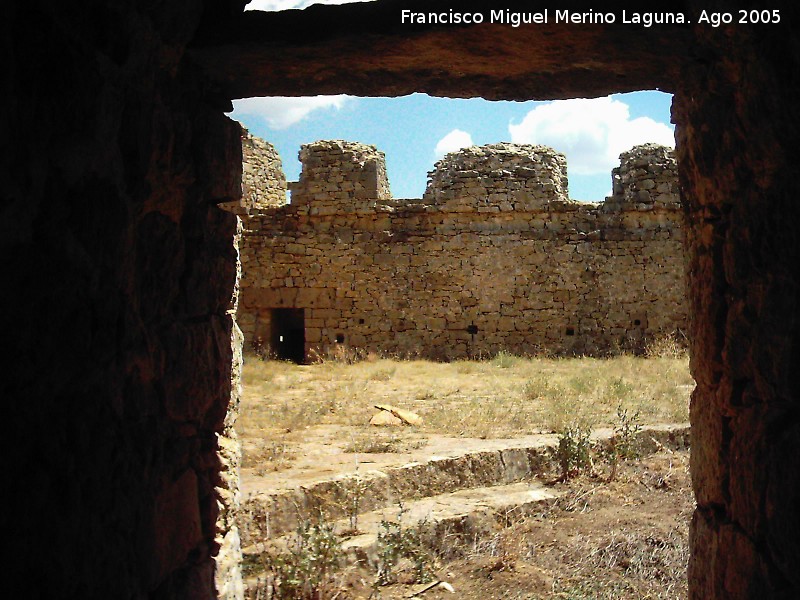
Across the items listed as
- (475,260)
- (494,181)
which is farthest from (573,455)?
(494,181)

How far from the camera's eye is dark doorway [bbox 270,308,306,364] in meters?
13.0

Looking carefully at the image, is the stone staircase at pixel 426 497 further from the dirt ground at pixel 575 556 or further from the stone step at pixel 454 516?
the dirt ground at pixel 575 556

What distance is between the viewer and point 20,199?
1.64 metres

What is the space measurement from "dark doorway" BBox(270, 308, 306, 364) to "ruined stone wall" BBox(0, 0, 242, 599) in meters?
10.2

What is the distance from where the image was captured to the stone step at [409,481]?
384cm

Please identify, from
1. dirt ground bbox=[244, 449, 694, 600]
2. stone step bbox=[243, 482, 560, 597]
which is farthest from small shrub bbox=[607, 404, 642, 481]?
stone step bbox=[243, 482, 560, 597]

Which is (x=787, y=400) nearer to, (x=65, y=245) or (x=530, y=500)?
(x=65, y=245)

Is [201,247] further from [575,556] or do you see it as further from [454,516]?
[575,556]

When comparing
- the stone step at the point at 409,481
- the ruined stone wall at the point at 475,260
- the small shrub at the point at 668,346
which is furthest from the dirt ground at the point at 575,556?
the ruined stone wall at the point at 475,260

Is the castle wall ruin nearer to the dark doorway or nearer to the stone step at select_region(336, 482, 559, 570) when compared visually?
the stone step at select_region(336, 482, 559, 570)

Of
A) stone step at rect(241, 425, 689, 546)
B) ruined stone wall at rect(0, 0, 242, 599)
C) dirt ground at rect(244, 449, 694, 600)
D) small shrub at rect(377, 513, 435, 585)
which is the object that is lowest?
dirt ground at rect(244, 449, 694, 600)

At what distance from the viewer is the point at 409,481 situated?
464 cm

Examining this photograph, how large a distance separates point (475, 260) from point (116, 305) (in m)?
10.8

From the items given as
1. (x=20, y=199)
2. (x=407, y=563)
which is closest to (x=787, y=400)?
(x=20, y=199)
